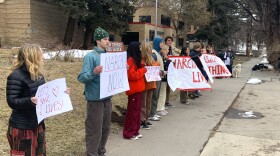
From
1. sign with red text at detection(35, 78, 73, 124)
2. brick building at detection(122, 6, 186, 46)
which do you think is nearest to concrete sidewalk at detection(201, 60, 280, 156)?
sign with red text at detection(35, 78, 73, 124)

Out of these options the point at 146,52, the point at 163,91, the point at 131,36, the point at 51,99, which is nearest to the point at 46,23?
the point at 131,36

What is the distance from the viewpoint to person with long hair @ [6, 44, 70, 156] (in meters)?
3.52

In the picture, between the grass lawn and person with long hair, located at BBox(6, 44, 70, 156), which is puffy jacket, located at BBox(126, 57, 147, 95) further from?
person with long hair, located at BBox(6, 44, 70, 156)

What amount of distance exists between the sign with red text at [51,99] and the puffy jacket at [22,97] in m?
0.07

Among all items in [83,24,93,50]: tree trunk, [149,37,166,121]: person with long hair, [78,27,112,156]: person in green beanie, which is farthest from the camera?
[83,24,93,50]: tree trunk

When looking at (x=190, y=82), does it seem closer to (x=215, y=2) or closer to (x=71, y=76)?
(x=71, y=76)

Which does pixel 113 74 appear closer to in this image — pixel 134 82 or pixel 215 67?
pixel 134 82

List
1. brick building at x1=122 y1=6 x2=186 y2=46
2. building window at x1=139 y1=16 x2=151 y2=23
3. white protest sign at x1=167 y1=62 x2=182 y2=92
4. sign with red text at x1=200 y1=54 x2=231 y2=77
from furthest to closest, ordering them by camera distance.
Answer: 1. building window at x1=139 y1=16 x2=151 y2=23
2. brick building at x1=122 y1=6 x2=186 y2=46
3. sign with red text at x1=200 y1=54 x2=231 y2=77
4. white protest sign at x1=167 y1=62 x2=182 y2=92

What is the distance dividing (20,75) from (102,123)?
1.74m

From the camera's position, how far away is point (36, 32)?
29500mm

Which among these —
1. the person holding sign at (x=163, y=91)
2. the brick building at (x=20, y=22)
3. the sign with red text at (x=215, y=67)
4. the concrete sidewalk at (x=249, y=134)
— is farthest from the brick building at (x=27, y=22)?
the concrete sidewalk at (x=249, y=134)

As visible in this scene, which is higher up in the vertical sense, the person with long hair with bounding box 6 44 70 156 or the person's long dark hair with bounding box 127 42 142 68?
the person's long dark hair with bounding box 127 42 142 68

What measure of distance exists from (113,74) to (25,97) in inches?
70.3

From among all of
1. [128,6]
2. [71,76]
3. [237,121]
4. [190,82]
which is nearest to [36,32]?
[128,6]
